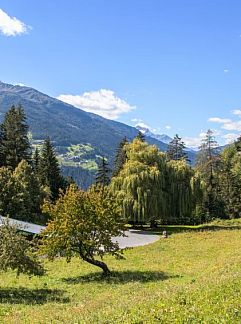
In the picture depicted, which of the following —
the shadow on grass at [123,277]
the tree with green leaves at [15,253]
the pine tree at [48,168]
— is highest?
the pine tree at [48,168]

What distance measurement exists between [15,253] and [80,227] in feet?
17.2

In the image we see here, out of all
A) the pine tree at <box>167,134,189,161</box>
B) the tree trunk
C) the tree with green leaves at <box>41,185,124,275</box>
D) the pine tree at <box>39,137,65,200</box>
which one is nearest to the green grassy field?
the tree trunk

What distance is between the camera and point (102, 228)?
2784 centimetres

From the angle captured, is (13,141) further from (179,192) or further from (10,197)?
(179,192)

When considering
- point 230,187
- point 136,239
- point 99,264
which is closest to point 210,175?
point 230,187

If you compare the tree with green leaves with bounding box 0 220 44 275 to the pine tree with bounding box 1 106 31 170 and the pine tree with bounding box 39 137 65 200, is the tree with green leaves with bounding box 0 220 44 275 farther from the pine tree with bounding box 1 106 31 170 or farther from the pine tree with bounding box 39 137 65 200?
the pine tree with bounding box 39 137 65 200

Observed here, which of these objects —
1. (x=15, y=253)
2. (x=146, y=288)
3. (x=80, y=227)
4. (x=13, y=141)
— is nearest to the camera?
(x=146, y=288)

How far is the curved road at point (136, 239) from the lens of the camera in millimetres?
45544

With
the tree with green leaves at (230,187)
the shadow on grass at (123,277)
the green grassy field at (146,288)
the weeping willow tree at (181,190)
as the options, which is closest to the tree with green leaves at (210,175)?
the tree with green leaves at (230,187)

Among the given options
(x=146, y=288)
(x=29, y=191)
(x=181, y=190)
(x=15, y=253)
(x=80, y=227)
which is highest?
(x=181, y=190)

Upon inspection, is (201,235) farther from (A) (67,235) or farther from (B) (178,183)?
(A) (67,235)

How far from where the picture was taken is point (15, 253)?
902 inches

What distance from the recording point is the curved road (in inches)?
1793

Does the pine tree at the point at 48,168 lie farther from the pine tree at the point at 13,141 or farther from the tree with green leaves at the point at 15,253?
the tree with green leaves at the point at 15,253
